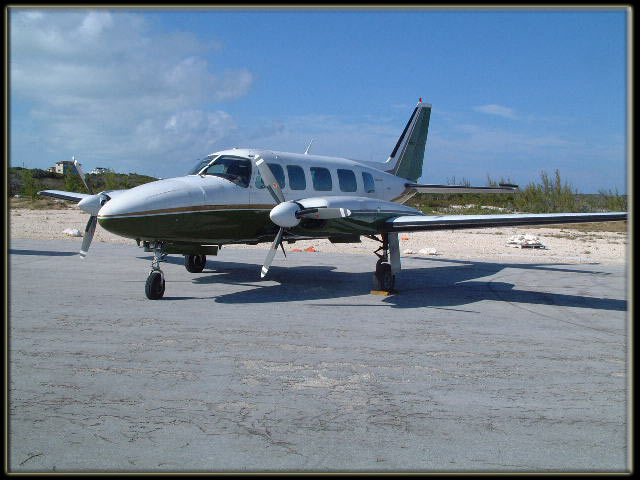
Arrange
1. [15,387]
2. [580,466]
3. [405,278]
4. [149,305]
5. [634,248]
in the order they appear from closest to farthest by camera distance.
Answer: [634,248]
[580,466]
[15,387]
[149,305]
[405,278]

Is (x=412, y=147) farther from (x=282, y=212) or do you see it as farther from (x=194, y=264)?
(x=282, y=212)

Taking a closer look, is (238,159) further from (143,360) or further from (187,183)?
(143,360)

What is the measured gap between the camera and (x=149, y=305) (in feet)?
33.2

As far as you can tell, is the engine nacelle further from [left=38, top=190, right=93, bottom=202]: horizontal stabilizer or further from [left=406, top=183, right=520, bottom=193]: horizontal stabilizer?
[left=38, top=190, right=93, bottom=202]: horizontal stabilizer

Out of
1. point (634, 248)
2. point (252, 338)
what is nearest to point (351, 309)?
point (252, 338)

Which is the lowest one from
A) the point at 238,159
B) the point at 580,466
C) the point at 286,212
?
the point at 580,466

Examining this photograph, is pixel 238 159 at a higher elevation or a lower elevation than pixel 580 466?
higher

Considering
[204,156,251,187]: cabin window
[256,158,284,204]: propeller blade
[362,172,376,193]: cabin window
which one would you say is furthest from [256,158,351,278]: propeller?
[362,172,376,193]: cabin window

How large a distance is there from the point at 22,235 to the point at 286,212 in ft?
67.7

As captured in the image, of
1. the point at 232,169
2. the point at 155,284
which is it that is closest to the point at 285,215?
the point at 232,169

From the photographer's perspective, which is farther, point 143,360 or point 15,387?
point 143,360

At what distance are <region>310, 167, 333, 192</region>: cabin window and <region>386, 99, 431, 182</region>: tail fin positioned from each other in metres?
4.29

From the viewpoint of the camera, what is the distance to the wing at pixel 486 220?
35.7ft

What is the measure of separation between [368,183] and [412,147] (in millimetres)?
3935
